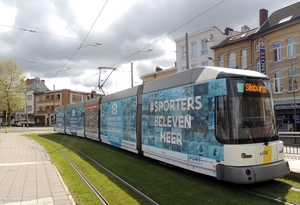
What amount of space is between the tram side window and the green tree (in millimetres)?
55355

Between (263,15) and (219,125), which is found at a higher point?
(263,15)

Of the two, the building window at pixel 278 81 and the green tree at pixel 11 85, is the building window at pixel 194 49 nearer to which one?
the building window at pixel 278 81

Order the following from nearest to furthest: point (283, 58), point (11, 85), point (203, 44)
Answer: point (283, 58)
point (203, 44)
point (11, 85)

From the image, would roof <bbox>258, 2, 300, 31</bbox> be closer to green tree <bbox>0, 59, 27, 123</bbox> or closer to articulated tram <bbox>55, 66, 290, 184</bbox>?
articulated tram <bbox>55, 66, 290, 184</bbox>

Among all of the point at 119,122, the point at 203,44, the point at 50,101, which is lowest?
the point at 119,122

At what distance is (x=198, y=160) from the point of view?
7.25m

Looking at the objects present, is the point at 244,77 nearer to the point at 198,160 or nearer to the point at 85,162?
the point at 198,160

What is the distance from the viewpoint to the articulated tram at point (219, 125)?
6387 millimetres

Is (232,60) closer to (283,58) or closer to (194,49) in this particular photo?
(283,58)

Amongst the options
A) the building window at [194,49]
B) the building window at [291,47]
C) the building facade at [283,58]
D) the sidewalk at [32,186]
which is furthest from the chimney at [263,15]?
the sidewalk at [32,186]

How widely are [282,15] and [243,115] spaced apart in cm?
2454

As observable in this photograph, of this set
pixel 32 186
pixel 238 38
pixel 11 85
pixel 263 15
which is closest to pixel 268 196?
pixel 32 186

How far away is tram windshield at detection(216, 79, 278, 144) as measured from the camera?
21.2 ft

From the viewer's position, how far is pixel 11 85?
53.8 metres
